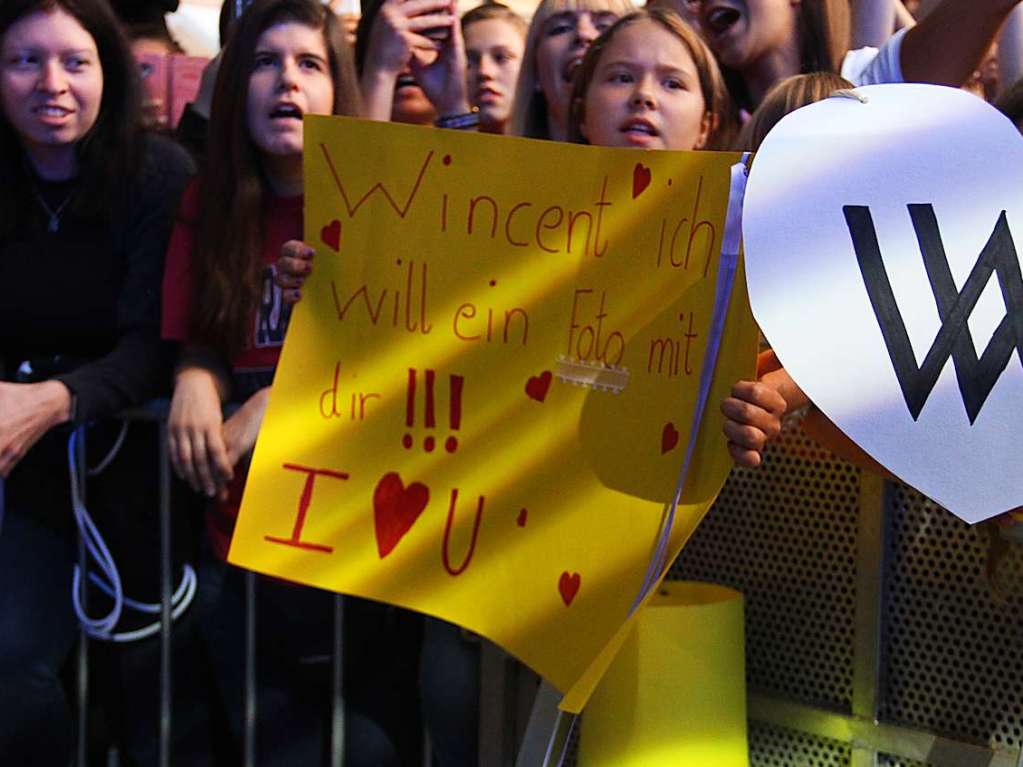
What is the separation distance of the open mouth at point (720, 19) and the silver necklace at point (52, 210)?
1438 millimetres

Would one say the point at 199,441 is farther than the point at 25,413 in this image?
No

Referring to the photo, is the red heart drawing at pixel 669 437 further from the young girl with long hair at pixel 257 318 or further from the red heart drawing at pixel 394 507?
the young girl with long hair at pixel 257 318

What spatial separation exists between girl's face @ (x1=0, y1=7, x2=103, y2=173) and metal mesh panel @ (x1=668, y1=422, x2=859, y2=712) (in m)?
1.72

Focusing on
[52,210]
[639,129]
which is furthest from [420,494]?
[52,210]

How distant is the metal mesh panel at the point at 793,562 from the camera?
8.21ft

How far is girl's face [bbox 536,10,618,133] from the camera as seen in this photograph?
143 inches

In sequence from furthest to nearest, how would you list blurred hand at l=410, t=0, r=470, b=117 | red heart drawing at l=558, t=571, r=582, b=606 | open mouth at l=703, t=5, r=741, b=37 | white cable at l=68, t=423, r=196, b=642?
blurred hand at l=410, t=0, r=470, b=117 < open mouth at l=703, t=5, r=741, b=37 < white cable at l=68, t=423, r=196, b=642 < red heart drawing at l=558, t=571, r=582, b=606

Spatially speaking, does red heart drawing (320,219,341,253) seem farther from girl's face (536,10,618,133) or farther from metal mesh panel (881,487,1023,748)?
girl's face (536,10,618,133)

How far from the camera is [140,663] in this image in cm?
345

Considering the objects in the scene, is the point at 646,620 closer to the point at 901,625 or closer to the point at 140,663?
the point at 901,625

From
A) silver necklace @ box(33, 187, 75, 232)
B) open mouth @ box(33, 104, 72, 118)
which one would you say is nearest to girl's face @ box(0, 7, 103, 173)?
open mouth @ box(33, 104, 72, 118)

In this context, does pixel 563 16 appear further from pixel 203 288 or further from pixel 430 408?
pixel 430 408

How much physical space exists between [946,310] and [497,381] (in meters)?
0.75

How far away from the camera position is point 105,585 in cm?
344
